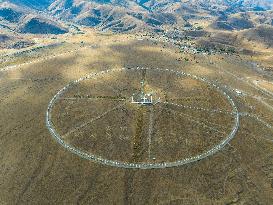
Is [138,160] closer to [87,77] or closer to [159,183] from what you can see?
[159,183]

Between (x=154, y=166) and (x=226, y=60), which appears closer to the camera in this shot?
(x=154, y=166)

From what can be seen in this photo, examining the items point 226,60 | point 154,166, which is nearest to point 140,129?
point 154,166

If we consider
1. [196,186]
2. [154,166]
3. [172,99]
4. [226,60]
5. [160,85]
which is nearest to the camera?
[196,186]

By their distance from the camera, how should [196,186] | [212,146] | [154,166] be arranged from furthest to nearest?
1. [212,146]
2. [154,166]
3. [196,186]

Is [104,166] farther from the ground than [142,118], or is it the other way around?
[142,118]

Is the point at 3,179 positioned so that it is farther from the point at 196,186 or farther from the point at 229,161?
the point at 229,161

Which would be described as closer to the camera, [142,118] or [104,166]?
[104,166]

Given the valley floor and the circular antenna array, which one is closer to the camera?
the valley floor

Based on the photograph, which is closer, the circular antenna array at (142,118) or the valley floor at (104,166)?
the valley floor at (104,166)
